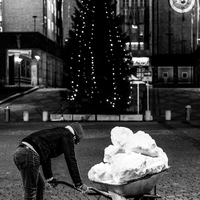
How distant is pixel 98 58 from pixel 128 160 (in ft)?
68.6

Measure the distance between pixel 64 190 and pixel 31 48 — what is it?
43.7 m

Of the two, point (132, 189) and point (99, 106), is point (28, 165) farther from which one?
point (99, 106)

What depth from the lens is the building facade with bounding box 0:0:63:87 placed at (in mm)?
48531

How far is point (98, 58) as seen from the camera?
24.2 m

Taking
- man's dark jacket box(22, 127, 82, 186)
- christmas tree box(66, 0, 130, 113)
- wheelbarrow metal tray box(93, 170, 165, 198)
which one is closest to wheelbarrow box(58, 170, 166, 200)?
wheelbarrow metal tray box(93, 170, 165, 198)

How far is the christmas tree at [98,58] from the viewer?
24.3 m

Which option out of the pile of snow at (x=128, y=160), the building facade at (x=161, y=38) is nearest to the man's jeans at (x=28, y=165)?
the pile of snow at (x=128, y=160)

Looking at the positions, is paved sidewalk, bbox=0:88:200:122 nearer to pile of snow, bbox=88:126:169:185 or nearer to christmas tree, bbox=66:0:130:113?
christmas tree, bbox=66:0:130:113

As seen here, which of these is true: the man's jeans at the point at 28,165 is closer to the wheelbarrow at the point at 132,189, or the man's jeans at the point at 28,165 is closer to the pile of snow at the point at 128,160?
the pile of snow at the point at 128,160

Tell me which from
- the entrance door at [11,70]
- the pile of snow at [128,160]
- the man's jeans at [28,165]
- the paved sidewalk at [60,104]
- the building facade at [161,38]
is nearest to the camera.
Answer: the pile of snow at [128,160]

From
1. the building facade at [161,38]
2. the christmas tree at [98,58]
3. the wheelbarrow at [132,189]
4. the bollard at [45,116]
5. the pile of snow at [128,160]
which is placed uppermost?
the building facade at [161,38]

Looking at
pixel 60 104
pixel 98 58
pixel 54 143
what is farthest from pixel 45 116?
pixel 54 143

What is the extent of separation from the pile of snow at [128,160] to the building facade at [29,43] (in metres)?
41.1

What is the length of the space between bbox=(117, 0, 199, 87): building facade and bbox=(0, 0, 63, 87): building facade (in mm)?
14654
